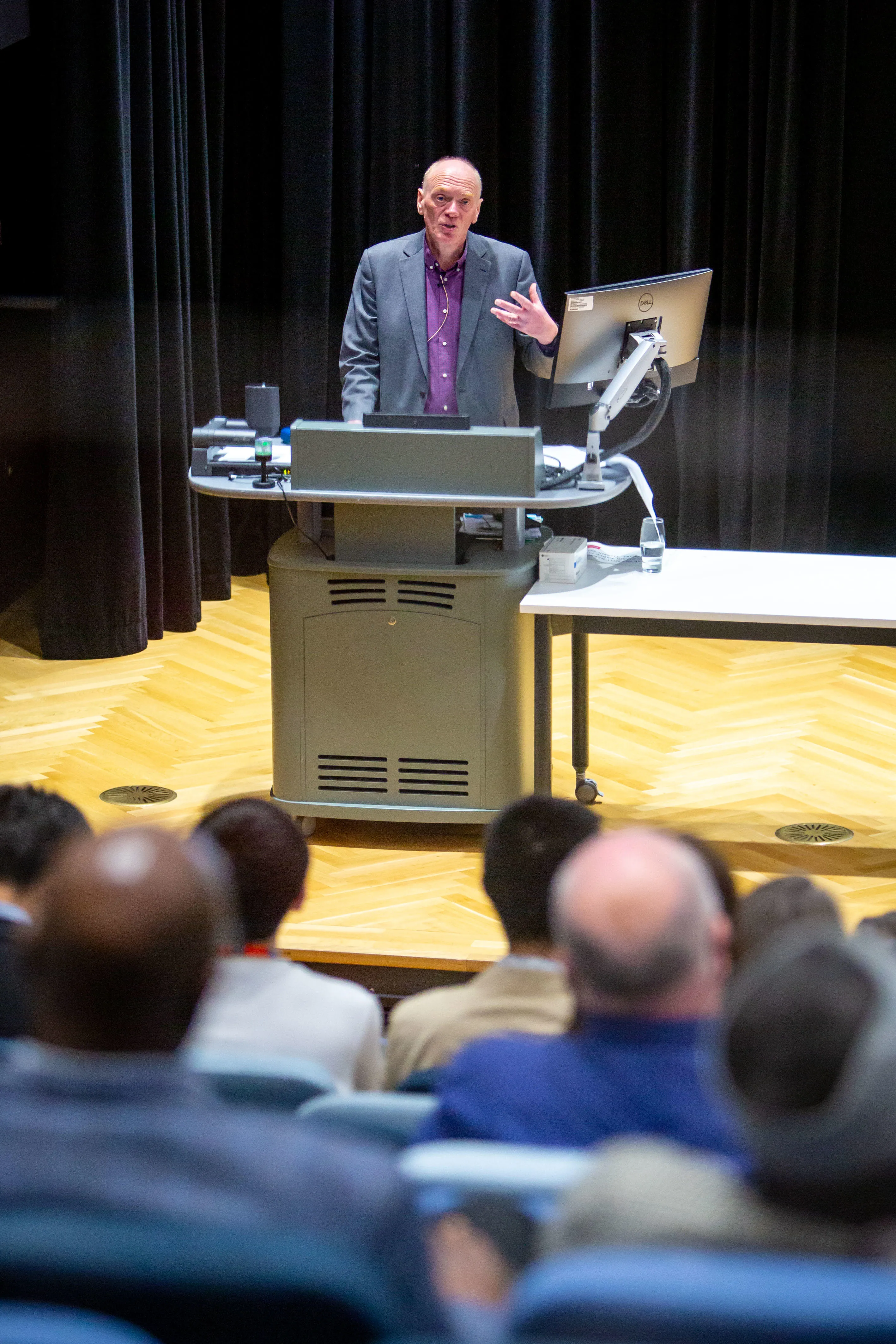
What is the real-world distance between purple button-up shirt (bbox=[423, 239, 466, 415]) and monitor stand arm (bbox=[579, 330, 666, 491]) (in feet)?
2.99

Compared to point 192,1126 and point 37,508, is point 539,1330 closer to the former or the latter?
point 192,1126

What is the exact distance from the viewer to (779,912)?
1866 mm

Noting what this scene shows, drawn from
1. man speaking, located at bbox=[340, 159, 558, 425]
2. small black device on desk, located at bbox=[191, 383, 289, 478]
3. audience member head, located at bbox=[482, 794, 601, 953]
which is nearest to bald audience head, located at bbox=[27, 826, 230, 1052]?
audience member head, located at bbox=[482, 794, 601, 953]

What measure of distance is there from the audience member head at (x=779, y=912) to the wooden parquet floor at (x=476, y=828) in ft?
4.04

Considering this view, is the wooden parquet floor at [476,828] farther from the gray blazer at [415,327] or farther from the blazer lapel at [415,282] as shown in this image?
the blazer lapel at [415,282]

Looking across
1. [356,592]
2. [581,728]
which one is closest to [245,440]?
[356,592]

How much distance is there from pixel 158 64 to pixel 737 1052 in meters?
5.21

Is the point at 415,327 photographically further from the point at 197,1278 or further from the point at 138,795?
the point at 197,1278

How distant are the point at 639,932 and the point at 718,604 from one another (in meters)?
2.37

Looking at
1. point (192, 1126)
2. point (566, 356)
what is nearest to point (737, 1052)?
point (192, 1126)

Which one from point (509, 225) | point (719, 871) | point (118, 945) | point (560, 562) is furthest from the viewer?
point (509, 225)

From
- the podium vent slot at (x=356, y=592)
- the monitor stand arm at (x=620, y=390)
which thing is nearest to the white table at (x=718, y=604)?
the monitor stand arm at (x=620, y=390)

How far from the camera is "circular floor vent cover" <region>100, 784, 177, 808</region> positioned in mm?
4164

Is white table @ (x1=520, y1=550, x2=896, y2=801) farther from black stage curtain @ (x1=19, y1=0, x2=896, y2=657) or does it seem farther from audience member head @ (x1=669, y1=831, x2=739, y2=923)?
black stage curtain @ (x1=19, y1=0, x2=896, y2=657)
